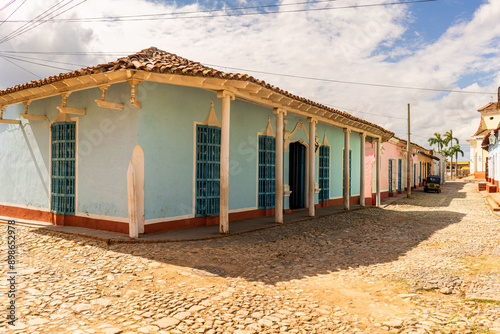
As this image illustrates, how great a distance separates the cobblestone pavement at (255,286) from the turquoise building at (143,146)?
108 cm

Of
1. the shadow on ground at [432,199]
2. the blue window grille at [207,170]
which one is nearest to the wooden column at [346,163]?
the shadow on ground at [432,199]

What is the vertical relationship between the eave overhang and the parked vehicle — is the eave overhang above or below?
above

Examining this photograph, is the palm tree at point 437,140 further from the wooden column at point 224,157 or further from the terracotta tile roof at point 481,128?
the wooden column at point 224,157

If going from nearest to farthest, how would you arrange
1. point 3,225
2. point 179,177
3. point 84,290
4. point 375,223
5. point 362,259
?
point 84,290 → point 362,259 → point 179,177 → point 3,225 → point 375,223

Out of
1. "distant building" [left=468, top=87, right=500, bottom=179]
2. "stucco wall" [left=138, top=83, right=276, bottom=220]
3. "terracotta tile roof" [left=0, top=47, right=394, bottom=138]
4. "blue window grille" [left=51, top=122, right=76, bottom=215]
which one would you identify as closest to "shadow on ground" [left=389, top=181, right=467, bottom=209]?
"stucco wall" [left=138, top=83, right=276, bottom=220]

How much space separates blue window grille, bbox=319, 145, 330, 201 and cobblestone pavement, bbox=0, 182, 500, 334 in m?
5.63

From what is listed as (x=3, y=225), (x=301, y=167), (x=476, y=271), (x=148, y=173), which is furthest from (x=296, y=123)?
(x=3, y=225)

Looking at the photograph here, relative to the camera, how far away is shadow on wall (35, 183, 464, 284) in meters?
5.00

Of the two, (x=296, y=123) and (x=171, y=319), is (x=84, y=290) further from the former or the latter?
(x=296, y=123)

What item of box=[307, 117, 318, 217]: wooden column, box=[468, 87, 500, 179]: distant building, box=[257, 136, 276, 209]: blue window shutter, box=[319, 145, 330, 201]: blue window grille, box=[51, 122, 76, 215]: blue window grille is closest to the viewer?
box=[51, 122, 76, 215]: blue window grille

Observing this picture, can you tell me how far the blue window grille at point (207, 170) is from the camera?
7.69 meters

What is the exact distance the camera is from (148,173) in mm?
6664

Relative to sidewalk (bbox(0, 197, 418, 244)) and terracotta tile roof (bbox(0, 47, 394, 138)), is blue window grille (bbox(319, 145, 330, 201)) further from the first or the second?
terracotta tile roof (bbox(0, 47, 394, 138))

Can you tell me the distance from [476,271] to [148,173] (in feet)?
18.8
